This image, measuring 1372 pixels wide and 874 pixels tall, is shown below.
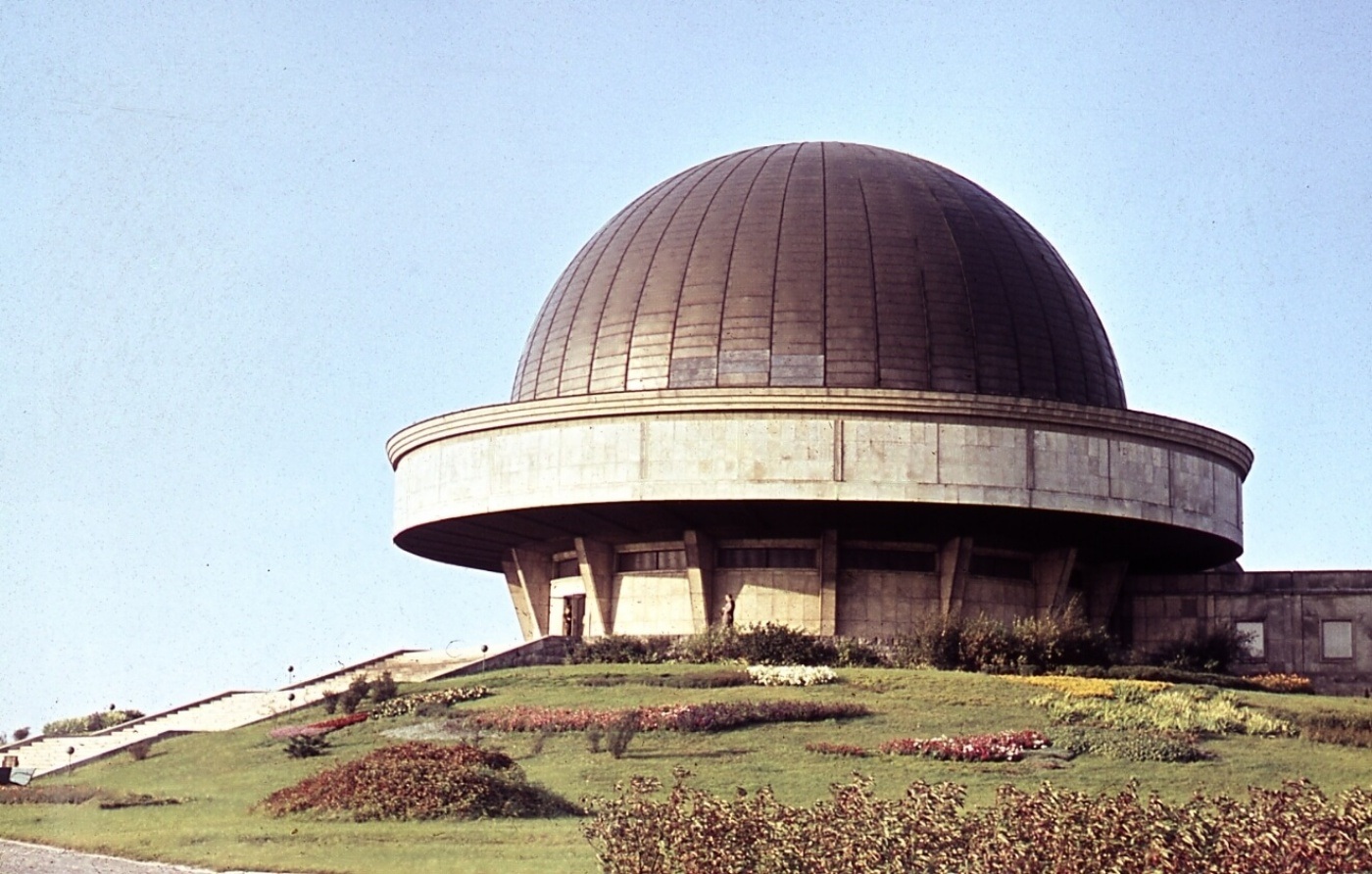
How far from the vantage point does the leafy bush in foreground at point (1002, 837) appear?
1461 centimetres

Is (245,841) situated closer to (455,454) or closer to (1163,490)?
(455,454)

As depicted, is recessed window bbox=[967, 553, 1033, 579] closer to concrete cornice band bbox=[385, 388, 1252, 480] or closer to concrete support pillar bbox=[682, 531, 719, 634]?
concrete cornice band bbox=[385, 388, 1252, 480]

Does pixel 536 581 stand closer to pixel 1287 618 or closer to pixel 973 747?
pixel 1287 618

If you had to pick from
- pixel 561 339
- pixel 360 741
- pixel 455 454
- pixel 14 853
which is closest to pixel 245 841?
pixel 14 853

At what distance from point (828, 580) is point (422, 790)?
732 inches

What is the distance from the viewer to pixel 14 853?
19.8m

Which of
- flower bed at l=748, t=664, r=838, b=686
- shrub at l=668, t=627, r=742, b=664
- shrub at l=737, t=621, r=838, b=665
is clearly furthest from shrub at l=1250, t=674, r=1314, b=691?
shrub at l=668, t=627, r=742, b=664

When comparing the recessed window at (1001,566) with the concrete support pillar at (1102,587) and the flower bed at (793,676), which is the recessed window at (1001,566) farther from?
the flower bed at (793,676)

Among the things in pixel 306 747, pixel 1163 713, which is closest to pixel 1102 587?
pixel 1163 713

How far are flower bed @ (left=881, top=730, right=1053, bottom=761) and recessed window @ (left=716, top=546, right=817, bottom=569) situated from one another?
14.8 m

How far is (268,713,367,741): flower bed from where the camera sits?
1164 inches

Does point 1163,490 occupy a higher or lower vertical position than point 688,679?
higher

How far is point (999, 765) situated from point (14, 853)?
1243cm

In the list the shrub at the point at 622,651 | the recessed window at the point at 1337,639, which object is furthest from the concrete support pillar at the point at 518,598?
the recessed window at the point at 1337,639
